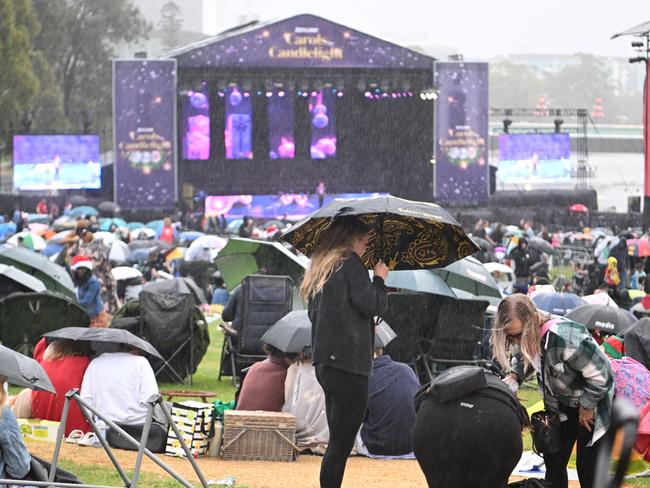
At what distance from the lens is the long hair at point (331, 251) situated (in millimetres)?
5617

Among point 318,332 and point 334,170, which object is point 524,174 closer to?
point 334,170

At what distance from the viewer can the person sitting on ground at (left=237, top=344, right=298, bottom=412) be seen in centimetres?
900

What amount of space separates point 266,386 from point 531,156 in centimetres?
3767

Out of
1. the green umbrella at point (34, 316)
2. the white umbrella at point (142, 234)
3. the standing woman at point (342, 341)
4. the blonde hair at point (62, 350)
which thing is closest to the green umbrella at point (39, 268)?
the green umbrella at point (34, 316)

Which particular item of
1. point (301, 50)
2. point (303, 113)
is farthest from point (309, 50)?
point (303, 113)

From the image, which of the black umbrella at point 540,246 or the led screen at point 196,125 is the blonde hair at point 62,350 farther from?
the led screen at point 196,125

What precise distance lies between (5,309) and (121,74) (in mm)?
27134

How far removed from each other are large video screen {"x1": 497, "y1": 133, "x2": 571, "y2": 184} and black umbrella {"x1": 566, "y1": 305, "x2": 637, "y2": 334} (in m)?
34.8

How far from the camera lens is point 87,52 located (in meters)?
59.5

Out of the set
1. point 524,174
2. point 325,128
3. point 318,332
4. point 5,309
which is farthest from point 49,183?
point 318,332

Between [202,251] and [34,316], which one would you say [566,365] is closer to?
[34,316]

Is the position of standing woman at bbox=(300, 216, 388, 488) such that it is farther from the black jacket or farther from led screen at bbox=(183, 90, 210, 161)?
led screen at bbox=(183, 90, 210, 161)

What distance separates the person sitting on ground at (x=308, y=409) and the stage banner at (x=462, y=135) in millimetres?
30891

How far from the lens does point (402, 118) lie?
40.6 metres
